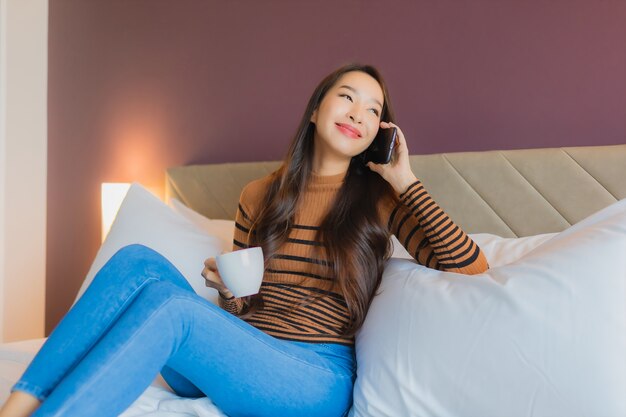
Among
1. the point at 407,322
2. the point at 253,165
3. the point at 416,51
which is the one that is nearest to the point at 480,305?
the point at 407,322

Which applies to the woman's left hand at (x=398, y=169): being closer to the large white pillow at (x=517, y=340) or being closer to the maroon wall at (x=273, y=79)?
the large white pillow at (x=517, y=340)

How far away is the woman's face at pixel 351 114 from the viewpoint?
1.52m

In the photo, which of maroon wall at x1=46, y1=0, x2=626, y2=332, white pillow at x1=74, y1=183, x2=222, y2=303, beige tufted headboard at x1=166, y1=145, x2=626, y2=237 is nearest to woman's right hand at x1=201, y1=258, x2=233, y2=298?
white pillow at x1=74, y1=183, x2=222, y2=303

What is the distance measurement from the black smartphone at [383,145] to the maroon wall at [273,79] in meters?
0.46

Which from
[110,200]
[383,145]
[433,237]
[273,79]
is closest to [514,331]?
[433,237]

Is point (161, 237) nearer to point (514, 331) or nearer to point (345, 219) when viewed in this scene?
point (345, 219)

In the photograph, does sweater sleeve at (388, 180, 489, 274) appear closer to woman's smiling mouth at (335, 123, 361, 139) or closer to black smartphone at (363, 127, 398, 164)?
black smartphone at (363, 127, 398, 164)

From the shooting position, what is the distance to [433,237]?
4.40ft

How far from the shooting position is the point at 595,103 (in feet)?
5.50

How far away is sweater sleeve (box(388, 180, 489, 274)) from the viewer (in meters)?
1.31

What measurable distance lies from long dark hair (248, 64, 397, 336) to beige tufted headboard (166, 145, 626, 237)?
1.06ft

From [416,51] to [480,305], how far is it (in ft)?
3.67

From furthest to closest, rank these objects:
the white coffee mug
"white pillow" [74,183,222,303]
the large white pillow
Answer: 1. "white pillow" [74,183,222,303]
2. the white coffee mug
3. the large white pillow

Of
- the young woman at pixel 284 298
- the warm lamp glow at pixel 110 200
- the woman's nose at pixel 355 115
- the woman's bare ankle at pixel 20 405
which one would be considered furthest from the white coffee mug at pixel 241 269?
the warm lamp glow at pixel 110 200
